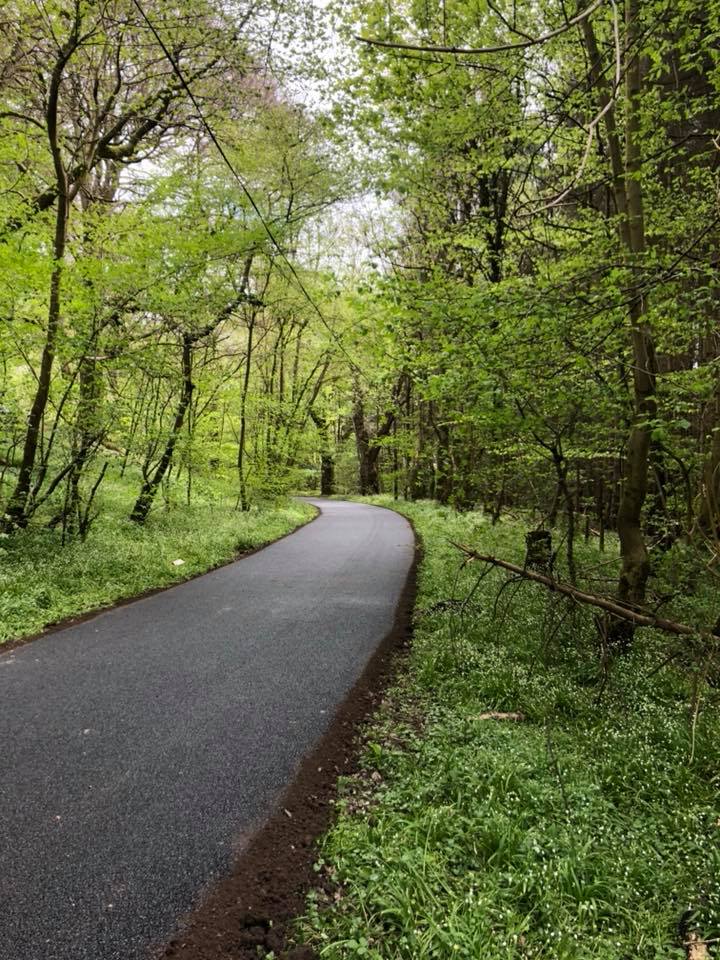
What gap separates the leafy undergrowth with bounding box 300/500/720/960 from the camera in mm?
2148

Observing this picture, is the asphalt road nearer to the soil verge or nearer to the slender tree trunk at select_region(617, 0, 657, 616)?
the soil verge

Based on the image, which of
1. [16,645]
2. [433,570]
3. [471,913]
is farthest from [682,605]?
[16,645]

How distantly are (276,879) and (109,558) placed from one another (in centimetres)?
631

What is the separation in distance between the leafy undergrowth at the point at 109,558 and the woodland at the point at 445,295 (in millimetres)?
102

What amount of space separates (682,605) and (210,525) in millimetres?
9240

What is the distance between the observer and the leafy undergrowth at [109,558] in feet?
19.5

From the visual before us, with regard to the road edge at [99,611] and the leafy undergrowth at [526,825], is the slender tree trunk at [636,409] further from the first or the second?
the road edge at [99,611]

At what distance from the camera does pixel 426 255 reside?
1534 cm

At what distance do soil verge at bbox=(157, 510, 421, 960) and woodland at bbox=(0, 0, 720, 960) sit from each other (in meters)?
0.18

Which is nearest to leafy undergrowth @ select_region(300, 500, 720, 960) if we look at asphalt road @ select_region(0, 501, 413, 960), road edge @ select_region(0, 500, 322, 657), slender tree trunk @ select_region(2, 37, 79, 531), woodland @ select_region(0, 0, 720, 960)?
woodland @ select_region(0, 0, 720, 960)

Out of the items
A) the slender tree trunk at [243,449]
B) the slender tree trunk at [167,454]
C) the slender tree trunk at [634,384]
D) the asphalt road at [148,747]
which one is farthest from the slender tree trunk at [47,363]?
the slender tree trunk at [634,384]

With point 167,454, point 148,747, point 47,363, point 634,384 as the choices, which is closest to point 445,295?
point 634,384

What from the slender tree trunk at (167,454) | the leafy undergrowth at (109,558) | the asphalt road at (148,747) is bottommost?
the asphalt road at (148,747)

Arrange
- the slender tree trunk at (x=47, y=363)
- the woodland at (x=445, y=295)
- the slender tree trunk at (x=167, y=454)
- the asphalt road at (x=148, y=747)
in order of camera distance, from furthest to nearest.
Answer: the slender tree trunk at (x=167, y=454) → the slender tree trunk at (x=47, y=363) → the woodland at (x=445, y=295) → the asphalt road at (x=148, y=747)
